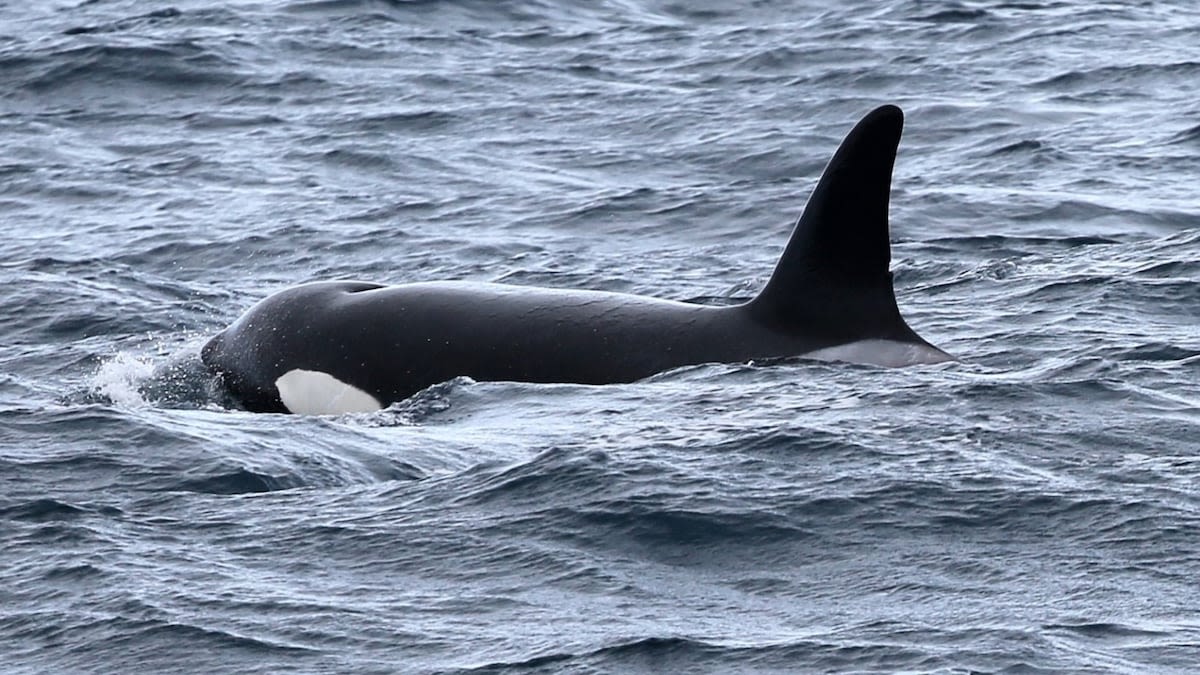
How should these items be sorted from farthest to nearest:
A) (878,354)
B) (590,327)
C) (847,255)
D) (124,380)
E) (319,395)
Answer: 1. (124,380)
2. (319,395)
3. (590,327)
4. (878,354)
5. (847,255)

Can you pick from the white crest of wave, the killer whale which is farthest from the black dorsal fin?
the white crest of wave

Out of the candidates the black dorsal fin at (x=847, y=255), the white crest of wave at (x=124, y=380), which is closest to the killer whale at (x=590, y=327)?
the black dorsal fin at (x=847, y=255)

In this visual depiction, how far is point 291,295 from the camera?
42.0ft

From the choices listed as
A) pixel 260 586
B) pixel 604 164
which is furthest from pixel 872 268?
pixel 604 164

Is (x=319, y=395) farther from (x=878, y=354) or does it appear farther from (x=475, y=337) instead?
(x=878, y=354)

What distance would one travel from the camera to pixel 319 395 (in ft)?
39.4

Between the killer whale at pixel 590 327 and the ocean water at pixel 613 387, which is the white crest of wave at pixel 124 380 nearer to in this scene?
the ocean water at pixel 613 387

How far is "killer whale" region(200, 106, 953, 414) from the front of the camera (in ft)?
35.7

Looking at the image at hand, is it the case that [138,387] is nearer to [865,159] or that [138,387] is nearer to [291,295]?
[291,295]

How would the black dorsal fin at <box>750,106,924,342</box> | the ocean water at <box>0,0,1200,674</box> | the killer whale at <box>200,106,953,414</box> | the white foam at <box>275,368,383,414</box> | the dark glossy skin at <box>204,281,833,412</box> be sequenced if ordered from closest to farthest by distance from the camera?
the ocean water at <box>0,0,1200,674</box> → the black dorsal fin at <box>750,106,924,342</box> → the killer whale at <box>200,106,953,414</box> → the dark glossy skin at <box>204,281,833,412</box> → the white foam at <box>275,368,383,414</box>

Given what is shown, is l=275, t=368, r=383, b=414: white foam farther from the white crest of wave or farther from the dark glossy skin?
the white crest of wave

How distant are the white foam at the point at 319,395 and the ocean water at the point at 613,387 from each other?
562 millimetres

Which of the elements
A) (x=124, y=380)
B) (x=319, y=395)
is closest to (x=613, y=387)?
(x=319, y=395)

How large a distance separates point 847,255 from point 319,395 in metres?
3.20
